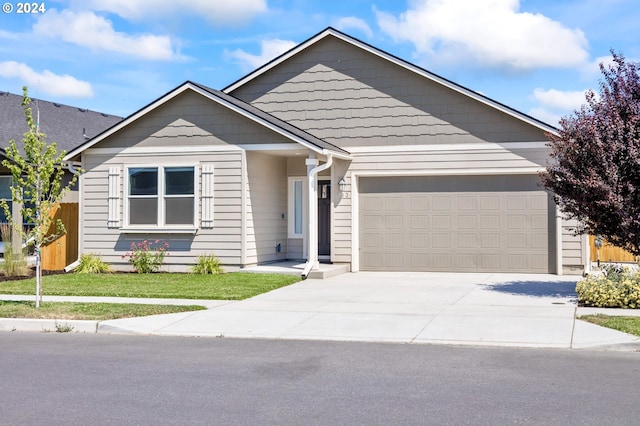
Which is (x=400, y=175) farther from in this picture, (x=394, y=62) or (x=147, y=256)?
(x=147, y=256)

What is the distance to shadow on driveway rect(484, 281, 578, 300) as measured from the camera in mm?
14188


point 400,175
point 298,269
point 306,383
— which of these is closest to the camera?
point 306,383

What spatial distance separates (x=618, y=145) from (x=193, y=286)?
28.2ft

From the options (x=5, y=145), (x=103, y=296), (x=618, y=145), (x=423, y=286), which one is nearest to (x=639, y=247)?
(x=618, y=145)

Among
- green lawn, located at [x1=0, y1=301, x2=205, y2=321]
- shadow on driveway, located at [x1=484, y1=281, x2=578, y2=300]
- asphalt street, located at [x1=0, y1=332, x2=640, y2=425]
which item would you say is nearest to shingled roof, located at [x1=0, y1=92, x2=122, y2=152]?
green lawn, located at [x1=0, y1=301, x2=205, y2=321]

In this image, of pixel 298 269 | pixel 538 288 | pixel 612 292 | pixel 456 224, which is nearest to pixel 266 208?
pixel 298 269

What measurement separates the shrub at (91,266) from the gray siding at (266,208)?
3683 mm

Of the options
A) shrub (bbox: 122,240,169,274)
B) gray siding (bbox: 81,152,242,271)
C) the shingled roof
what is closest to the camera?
gray siding (bbox: 81,152,242,271)

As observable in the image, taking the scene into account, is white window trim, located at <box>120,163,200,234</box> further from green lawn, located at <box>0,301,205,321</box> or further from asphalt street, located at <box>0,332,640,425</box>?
asphalt street, located at <box>0,332,640,425</box>

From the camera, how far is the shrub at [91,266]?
60.8 ft

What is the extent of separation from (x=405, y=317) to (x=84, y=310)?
517cm

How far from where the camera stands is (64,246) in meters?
19.5

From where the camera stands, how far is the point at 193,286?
1540 cm

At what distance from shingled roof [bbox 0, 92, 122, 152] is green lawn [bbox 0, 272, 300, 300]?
7844 mm
